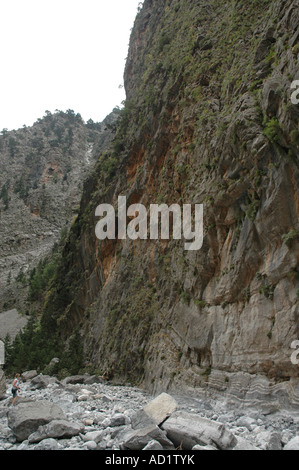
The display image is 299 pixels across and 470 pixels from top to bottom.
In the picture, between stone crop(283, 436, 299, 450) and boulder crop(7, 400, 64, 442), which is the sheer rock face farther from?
boulder crop(7, 400, 64, 442)

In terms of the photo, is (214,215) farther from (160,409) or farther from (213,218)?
(160,409)

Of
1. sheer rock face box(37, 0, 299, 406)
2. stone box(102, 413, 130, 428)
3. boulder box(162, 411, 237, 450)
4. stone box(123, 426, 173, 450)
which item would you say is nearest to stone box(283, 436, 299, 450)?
boulder box(162, 411, 237, 450)

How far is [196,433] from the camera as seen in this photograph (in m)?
6.27

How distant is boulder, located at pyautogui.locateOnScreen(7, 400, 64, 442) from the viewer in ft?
24.8

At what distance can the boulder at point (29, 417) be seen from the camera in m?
7.56

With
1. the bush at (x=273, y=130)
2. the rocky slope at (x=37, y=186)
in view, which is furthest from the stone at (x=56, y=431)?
the rocky slope at (x=37, y=186)

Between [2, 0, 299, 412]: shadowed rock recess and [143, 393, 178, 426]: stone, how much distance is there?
47 cm

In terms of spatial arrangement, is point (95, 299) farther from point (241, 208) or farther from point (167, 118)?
point (241, 208)

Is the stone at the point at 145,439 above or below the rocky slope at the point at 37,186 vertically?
below

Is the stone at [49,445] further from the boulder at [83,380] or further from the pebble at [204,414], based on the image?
the boulder at [83,380]

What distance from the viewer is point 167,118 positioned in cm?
2303

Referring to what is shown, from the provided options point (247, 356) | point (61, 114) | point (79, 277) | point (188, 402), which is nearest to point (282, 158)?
point (247, 356)

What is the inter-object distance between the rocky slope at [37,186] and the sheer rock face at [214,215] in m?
29.1
